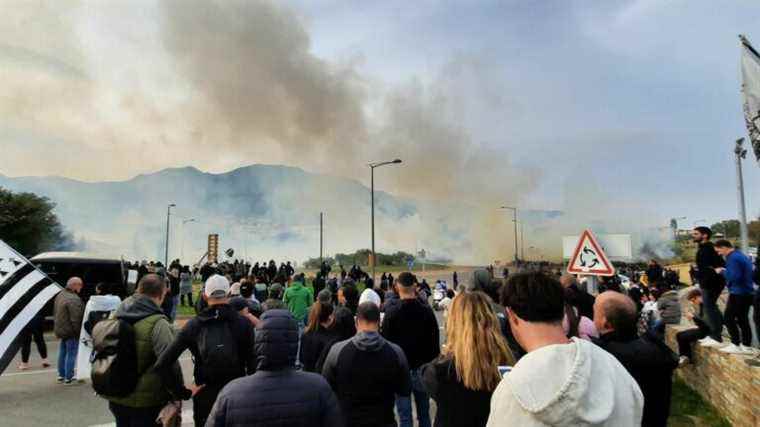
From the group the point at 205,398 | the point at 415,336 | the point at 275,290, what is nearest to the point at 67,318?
the point at 275,290

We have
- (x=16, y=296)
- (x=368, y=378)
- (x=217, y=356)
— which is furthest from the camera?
(x=16, y=296)

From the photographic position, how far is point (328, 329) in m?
4.77

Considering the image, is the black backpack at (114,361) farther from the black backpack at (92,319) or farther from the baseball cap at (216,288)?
the black backpack at (92,319)

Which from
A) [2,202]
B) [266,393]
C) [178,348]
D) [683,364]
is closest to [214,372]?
[178,348]

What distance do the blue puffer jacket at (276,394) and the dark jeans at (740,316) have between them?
211 inches

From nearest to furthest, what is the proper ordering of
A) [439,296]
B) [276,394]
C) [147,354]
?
[276,394], [147,354], [439,296]

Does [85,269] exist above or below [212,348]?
above

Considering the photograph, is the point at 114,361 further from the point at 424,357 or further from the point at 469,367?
the point at 424,357

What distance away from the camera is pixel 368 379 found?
3.18m

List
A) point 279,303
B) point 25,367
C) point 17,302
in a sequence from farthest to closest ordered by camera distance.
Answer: point 25,367 → point 17,302 → point 279,303

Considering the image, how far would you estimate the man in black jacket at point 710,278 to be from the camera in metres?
5.92

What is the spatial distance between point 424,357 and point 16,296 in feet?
16.2

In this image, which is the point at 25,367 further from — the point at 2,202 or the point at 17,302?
the point at 2,202

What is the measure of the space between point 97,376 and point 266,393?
182 centimetres
